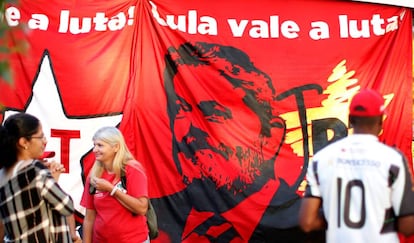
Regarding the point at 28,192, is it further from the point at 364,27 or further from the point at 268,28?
the point at 364,27

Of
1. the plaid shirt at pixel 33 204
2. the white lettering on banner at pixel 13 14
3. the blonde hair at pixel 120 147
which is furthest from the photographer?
the white lettering on banner at pixel 13 14

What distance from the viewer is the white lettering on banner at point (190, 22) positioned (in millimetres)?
6980

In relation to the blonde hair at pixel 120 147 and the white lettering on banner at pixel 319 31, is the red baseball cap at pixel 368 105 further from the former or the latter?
the white lettering on banner at pixel 319 31

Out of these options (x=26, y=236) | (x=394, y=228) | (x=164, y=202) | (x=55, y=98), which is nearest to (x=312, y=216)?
(x=394, y=228)

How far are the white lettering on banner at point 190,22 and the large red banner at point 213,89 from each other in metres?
0.01

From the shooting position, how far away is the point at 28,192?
4414 mm

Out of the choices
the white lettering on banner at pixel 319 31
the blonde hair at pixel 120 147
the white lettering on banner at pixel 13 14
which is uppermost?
the white lettering on banner at pixel 13 14

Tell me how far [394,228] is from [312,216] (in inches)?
17.7

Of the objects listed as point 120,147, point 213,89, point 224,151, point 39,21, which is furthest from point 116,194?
point 39,21

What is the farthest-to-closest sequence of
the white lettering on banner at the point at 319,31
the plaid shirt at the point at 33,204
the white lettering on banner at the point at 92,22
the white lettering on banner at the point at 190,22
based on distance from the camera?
the white lettering on banner at the point at 319,31
the white lettering on banner at the point at 190,22
the white lettering on banner at the point at 92,22
the plaid shirt at the point at 33,204

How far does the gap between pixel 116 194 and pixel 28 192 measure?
1013mm

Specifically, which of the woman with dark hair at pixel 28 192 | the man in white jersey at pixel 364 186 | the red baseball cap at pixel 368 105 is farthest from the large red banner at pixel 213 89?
the red baseball cap at pixel 368 105

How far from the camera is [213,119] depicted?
700 centimetres

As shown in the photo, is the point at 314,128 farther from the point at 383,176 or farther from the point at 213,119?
the point at 383,176
